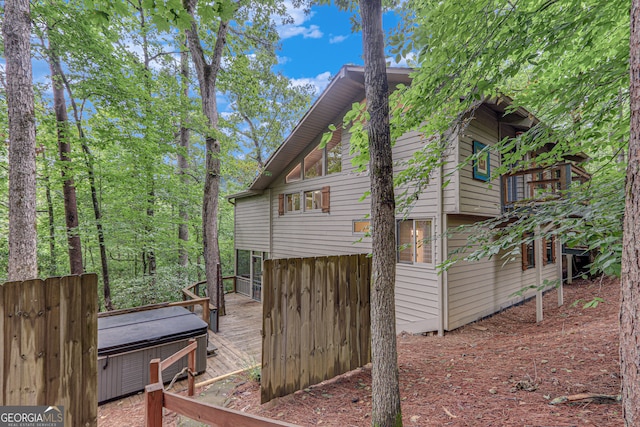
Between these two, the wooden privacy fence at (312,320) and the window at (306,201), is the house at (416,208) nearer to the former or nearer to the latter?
the window at (306,201)

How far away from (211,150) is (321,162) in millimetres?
3284

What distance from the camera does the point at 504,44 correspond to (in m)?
2.73

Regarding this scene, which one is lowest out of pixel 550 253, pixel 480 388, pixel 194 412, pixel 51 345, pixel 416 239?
pixel 480 388

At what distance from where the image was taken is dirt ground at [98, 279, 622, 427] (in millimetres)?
2336

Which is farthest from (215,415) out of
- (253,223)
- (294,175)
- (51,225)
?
(51,225)

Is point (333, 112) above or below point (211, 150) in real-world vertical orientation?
above

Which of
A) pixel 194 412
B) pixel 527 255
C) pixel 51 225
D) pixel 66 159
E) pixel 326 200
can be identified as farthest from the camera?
pixel 51 225

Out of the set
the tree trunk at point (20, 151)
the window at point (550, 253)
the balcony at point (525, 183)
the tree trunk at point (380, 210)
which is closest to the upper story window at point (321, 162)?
the balcony at point (525, 183)

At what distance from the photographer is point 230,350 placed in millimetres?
6113

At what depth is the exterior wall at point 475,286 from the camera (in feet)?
19.4

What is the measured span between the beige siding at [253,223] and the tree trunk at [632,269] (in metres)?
10.1

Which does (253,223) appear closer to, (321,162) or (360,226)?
(321,162)

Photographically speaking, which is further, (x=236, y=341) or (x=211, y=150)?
(x=211, y=150)

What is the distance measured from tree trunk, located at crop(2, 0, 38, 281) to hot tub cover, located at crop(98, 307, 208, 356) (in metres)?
1.46
